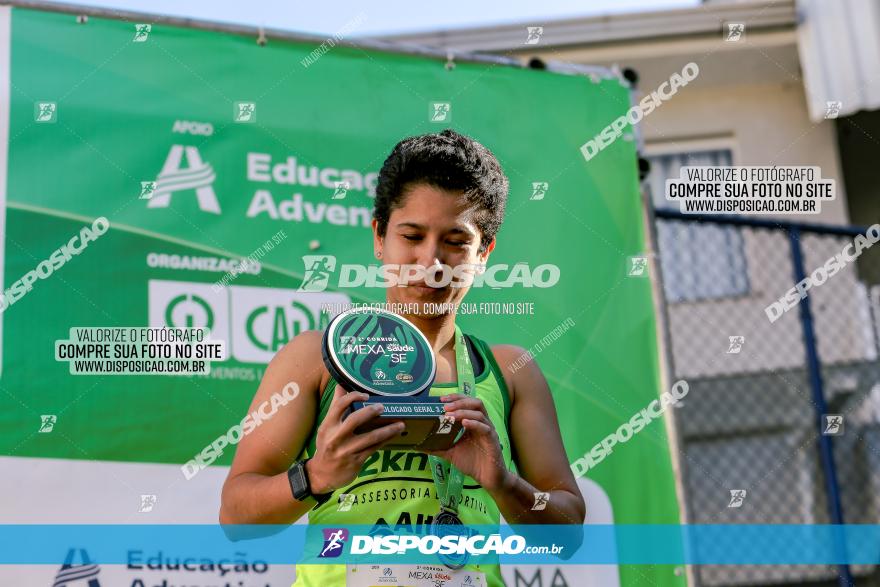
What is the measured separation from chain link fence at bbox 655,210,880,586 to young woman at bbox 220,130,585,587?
205 inches

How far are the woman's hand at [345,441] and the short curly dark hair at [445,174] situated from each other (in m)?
0.71

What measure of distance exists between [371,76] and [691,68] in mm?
4932

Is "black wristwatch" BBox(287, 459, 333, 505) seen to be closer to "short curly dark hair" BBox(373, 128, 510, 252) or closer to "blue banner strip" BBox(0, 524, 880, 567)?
"blue banner strip" BBox(0, 524, 880, 567)

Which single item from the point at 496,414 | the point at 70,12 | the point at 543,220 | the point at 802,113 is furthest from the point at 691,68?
the point at 496,414

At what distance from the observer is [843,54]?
7426 millimetres

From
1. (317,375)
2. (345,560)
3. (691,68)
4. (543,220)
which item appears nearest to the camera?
(345,560)

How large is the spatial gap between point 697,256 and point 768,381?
1.24m

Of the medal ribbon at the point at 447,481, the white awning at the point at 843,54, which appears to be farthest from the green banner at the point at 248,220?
the white awning at the point at 843,54

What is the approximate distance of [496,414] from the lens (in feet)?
9.73

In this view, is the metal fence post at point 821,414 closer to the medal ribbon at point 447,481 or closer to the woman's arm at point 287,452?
the medal ribbon at point 447,481

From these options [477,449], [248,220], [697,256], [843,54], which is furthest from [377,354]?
[697,256]

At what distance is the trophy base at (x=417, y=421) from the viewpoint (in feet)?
8.32

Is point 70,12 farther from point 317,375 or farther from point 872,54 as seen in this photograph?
point 872,54

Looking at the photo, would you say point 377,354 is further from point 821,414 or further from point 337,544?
point 821,414
